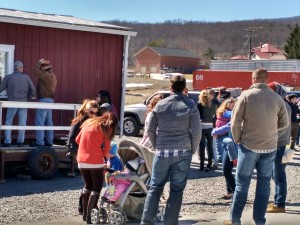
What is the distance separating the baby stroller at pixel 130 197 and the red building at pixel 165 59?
14168 cm

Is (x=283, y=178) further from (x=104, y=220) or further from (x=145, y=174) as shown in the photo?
(x=104, y=220)

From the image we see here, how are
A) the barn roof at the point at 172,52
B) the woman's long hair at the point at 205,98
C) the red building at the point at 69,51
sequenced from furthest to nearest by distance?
the barn roof at the point at 172,52 → the woman's long hair at the point at 205,98 → the red building at the point at 69,51

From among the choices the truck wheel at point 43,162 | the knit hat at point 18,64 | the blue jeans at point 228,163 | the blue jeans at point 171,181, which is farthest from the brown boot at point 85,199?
the knit hat at point 18,64

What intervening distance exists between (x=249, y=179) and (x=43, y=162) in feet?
17.9

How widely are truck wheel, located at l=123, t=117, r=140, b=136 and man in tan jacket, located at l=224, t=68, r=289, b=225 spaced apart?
13663 millimetres

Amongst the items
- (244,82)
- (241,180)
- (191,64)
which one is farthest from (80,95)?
(191,64)

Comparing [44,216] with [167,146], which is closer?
[167,146]

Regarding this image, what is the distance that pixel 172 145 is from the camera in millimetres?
6770

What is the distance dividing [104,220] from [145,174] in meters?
0.83

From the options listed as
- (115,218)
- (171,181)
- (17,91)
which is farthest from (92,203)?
(17,91)

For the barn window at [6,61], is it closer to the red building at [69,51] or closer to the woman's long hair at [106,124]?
the red building at [69,51]

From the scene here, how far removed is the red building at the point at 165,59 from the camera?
15275 centimetres

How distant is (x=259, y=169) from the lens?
23.7 feet

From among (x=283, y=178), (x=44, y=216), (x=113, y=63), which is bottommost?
(x=44, y=216)
